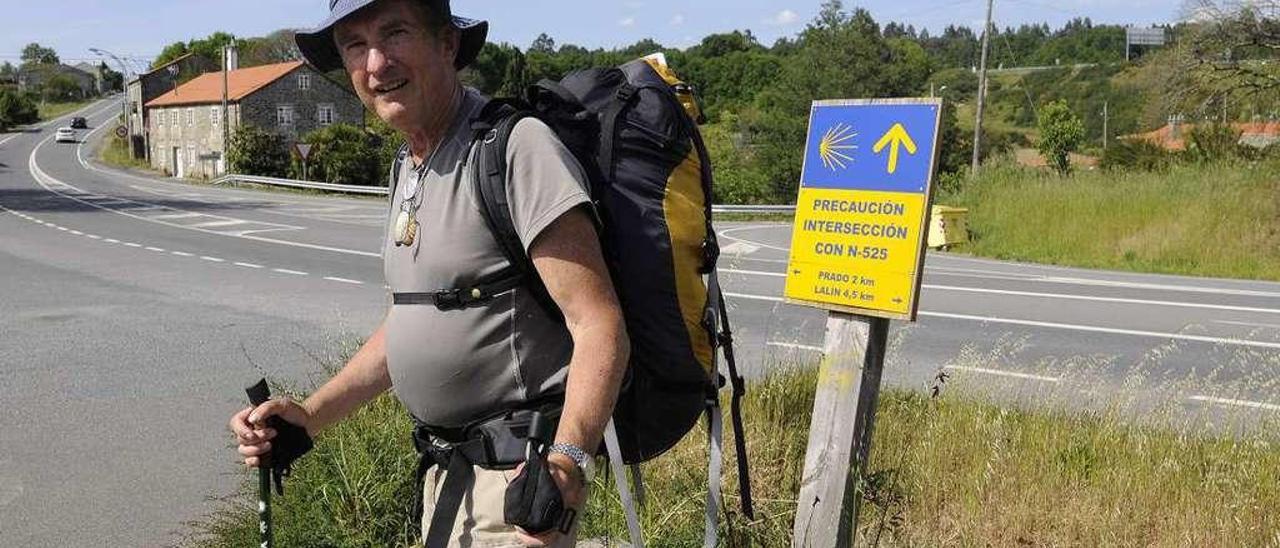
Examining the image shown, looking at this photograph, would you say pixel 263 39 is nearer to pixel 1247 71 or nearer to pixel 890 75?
pixel 890 75

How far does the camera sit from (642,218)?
1.93 meters

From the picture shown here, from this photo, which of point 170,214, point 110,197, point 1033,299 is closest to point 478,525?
point 1033,299

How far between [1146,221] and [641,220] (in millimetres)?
19701

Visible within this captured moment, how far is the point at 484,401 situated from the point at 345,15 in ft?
2.40

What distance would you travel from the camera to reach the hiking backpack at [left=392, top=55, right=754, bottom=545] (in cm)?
192

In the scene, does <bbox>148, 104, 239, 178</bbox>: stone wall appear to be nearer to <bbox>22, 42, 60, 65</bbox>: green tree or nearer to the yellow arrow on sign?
the yellow arrow on sign

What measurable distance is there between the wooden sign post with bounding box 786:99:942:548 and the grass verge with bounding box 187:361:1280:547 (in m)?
0.29

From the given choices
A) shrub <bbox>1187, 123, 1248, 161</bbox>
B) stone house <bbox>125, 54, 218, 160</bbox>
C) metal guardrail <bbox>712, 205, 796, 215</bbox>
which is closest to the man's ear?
shrub <bbox>1187, 123, 1248, 161</bbox>

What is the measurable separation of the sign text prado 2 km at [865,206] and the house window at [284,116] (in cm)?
5806

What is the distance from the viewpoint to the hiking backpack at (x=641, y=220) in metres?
1.92

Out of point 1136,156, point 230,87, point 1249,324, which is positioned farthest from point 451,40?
point 230,87

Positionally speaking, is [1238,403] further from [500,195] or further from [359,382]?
[500,195]

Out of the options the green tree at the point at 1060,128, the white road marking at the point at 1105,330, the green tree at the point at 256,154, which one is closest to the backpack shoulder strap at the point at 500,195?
the white road marking at the point at 1105,330

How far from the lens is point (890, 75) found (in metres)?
60.5
